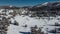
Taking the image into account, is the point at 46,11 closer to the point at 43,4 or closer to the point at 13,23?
the point at 43,4

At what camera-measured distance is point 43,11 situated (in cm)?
249

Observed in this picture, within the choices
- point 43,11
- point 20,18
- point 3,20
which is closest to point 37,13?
point 43,11

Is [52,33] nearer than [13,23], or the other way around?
[52,33]

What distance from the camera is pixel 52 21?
2529 mm

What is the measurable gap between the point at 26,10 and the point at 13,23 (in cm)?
25

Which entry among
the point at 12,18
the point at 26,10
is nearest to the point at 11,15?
the point at 12,18

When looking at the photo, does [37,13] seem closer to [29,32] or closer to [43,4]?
[43,4]

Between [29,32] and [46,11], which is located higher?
[46,11]

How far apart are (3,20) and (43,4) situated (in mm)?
590

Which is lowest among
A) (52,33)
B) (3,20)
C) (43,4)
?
(52,33)

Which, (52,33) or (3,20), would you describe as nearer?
(52,33)

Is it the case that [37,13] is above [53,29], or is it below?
above

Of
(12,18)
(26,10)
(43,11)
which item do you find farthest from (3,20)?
(43,11)

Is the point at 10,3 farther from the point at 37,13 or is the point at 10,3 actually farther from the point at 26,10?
the point at 37,13
